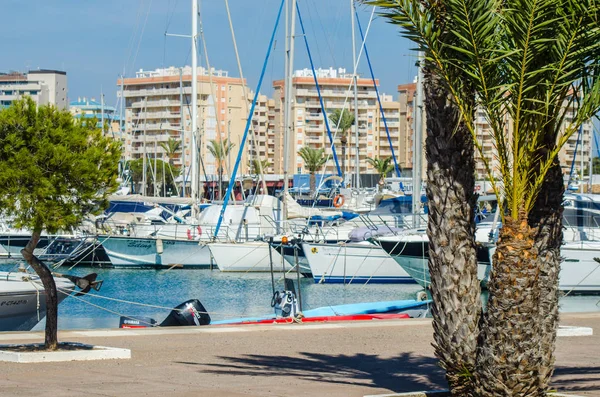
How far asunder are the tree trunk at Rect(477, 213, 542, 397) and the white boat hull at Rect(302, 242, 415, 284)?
26740mm

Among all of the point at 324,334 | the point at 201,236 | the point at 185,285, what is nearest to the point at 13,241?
the point at 201,236

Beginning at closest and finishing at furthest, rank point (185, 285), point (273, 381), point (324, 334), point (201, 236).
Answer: point (273, 381) → point (324, 334) → point (185, 285) → point (201, 236)

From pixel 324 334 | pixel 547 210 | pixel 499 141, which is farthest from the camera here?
pixel 324 334

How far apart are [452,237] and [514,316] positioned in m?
1.19

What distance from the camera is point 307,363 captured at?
1261 cm

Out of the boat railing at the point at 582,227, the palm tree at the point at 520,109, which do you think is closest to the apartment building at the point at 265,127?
the boat railing at the point at 582,227

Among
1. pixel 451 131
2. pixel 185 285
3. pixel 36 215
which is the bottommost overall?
pixel 185 285

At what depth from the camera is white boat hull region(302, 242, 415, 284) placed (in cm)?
3531

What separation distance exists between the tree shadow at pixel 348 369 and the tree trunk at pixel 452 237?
55.8 inches

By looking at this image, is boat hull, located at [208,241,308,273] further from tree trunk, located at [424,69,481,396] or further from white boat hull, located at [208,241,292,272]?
tree trunk, located at [424,69,481,396]

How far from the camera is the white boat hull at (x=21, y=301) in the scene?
19.8 m

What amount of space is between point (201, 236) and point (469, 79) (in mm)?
35112

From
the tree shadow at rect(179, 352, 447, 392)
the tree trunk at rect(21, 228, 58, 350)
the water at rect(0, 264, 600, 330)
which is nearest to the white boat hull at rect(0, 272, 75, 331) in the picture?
the water at rect(0, 264, 600, 330)

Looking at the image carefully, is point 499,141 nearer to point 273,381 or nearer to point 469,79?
point 469,79
